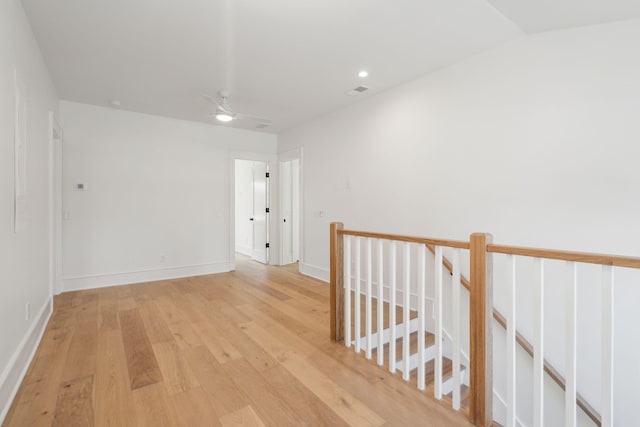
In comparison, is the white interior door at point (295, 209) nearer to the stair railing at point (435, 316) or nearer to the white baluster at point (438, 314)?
the stair railing at point (435, 316)

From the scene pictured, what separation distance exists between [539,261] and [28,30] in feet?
12.6

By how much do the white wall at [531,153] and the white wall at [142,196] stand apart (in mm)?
2853

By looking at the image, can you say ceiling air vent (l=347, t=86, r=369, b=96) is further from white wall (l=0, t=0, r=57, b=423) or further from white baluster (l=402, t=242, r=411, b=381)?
white wall (l=0, t=0, r=57, b=423)

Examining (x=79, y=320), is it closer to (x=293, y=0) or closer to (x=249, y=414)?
(x=249, y=414)

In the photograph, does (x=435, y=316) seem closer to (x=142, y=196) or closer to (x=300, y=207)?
(x=300, y=207)

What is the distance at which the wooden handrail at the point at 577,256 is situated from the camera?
1.10 meters

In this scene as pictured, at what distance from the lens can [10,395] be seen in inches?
68.9

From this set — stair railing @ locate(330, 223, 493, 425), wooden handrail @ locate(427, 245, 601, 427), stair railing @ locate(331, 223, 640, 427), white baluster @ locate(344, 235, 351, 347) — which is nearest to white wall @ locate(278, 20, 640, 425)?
wooden handrail @ locate(427, 245, 601, 427)

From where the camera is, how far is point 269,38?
2500 millimetres

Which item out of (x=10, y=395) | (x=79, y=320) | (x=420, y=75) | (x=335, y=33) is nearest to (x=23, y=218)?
(x=10, y=395)

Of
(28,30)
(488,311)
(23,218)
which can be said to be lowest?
(488,311)

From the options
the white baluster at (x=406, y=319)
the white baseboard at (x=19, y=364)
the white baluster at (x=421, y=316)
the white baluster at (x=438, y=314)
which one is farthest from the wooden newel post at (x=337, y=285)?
the white baseboard at (x=19, y=364)

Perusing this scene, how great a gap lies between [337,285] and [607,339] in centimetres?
170

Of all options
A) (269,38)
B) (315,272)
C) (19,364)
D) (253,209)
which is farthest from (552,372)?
(253,209)
